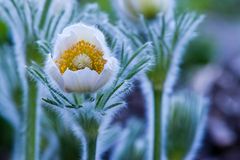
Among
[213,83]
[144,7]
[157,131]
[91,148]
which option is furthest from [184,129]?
[213,83]

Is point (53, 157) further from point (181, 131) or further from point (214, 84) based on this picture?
point (214, 84)

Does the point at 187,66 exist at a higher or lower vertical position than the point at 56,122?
higher

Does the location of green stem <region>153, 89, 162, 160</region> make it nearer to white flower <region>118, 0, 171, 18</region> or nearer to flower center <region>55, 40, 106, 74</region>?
white flower <region>118, 0, 171, 18</region>

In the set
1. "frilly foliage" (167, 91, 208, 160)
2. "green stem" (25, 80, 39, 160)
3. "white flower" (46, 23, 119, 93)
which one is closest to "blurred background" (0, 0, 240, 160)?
"frilly foliage" (167, 91, 208, 160)

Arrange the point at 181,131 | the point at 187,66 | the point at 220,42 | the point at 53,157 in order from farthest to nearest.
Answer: the point at 220,42 → the point at 187,66 → the point at 53,157 → the point at 181,131

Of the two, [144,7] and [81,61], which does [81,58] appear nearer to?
[81,61]

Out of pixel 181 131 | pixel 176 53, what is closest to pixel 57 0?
pixel 176 53

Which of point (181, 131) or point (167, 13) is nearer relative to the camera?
point (167, 13)
